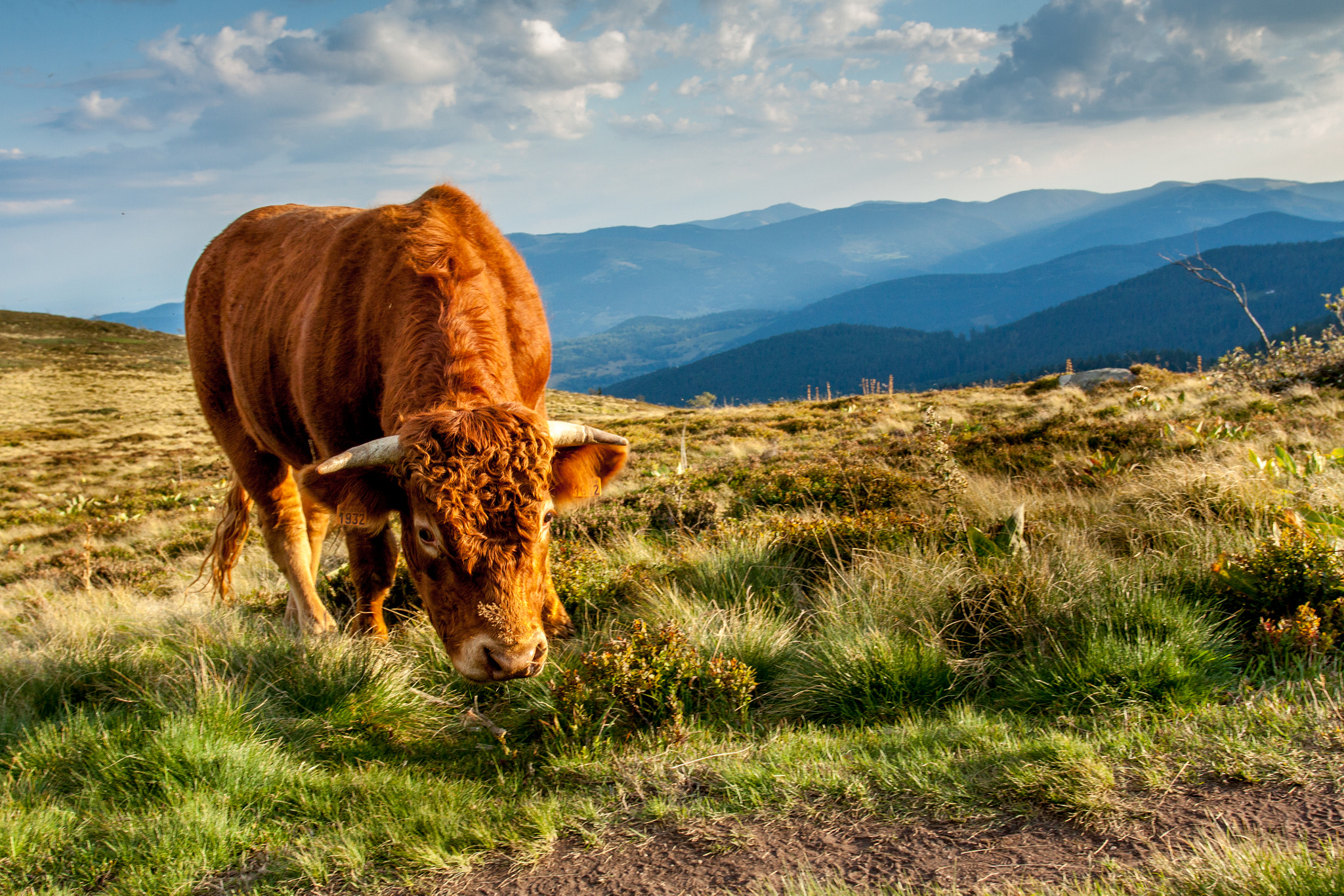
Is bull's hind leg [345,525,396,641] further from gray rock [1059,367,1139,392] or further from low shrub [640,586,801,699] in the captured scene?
gray rock [1059,367,1139,392]

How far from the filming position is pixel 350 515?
3898mm

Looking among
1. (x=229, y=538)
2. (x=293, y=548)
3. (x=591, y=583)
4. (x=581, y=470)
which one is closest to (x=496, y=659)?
(x=581, y=470)

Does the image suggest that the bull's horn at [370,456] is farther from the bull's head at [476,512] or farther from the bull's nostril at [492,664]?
the bull's nostril at [492,664]

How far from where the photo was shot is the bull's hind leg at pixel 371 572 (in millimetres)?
5609

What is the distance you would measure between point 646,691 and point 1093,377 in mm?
28523

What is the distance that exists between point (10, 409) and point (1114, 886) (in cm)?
5798

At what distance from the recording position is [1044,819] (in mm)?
3158

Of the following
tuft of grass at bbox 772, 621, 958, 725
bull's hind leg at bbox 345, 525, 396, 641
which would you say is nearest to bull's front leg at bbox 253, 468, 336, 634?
bull's hind leg at bbox 345, 525, 396, 641

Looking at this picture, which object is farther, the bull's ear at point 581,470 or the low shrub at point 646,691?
the low shrub at point 646,691

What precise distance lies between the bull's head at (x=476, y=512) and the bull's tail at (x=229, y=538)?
439 cm

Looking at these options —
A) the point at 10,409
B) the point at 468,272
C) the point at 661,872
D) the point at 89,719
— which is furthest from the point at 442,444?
the point at 10,409

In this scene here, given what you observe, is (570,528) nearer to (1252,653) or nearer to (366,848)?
(366,848)

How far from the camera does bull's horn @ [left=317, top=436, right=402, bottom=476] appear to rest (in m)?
3.61

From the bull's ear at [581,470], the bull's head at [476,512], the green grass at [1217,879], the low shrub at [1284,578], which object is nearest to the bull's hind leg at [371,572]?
the bull's head at [476,512]
